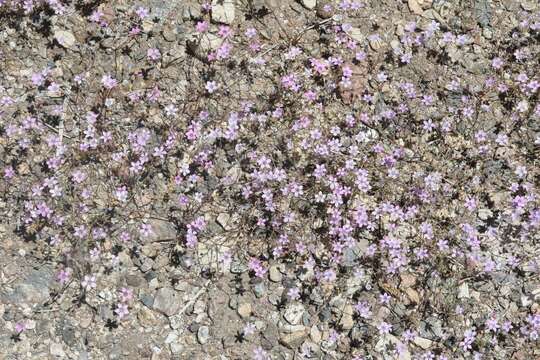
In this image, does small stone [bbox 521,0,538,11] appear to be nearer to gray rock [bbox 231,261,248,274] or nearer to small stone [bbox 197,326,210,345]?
gray rock [bbox 231,261,248,274]

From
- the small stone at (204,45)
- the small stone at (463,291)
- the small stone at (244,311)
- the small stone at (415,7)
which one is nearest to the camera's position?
the small stone at (244,311)

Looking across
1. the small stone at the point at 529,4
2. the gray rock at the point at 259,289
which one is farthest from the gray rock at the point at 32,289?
the small stone at the point at 529,4

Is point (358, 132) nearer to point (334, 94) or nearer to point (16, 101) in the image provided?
point (334, 94)

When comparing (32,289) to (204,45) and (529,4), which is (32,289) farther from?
(529,4)

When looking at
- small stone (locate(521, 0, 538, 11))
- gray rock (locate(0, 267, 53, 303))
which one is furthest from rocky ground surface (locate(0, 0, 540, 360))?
small stone (locate(521, 0, 538, 11))

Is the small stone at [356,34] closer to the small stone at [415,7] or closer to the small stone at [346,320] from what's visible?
the small stone at [415,7]

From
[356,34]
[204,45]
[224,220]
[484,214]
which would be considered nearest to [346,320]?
[224,220]

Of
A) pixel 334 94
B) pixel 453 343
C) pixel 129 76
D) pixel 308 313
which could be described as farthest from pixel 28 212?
pixel 453 343

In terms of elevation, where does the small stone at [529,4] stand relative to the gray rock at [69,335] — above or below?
above

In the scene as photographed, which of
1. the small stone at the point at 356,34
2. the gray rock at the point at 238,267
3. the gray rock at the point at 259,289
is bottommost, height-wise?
the gray rock at the point at 259,289
